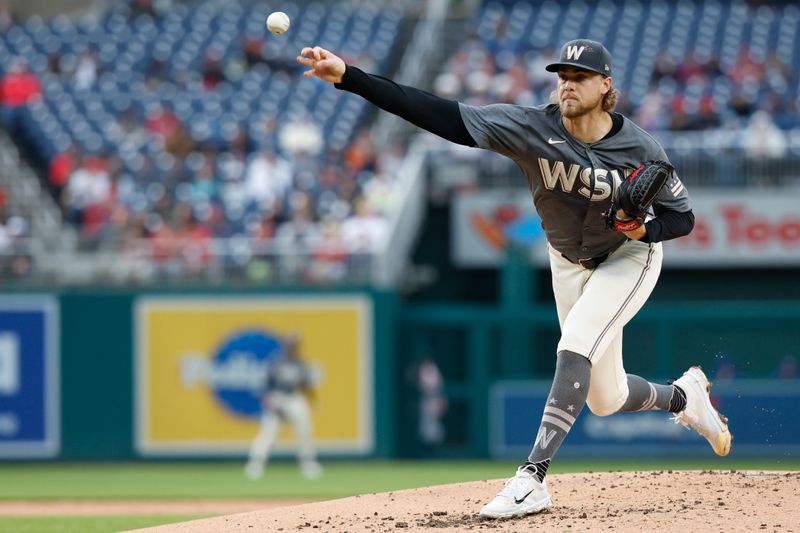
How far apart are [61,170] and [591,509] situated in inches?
507

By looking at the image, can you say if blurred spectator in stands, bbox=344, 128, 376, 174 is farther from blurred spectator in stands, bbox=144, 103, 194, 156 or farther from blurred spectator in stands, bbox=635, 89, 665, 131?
blurred spectator in stands, bbox=635, 89, 665, 131

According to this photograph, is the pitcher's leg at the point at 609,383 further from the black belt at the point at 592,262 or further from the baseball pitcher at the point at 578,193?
the black belt at the point at 592,262

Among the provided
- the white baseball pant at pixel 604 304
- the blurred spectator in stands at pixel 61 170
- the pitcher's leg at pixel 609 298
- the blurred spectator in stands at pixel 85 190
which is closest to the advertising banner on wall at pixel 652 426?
the blurred spectator in stands at pixel 85 190

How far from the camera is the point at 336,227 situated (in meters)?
15.8

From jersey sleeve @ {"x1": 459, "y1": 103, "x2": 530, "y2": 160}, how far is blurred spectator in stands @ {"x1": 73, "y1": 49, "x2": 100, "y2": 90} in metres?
14.5

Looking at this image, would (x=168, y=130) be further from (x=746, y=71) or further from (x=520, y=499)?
(x=520, y=499)

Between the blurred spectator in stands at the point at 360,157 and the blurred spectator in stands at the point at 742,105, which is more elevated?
the blurred spectator in stands at the point at 742,105

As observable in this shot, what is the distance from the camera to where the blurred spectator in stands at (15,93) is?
18.4m

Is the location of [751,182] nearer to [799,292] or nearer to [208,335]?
[799,292]

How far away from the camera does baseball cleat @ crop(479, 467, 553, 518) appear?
17.9ft

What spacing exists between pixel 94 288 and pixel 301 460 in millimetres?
3325

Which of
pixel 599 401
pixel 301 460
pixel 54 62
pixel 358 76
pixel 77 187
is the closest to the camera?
pixel 358 76

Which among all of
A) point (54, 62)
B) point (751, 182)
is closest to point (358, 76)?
point (751, 182)

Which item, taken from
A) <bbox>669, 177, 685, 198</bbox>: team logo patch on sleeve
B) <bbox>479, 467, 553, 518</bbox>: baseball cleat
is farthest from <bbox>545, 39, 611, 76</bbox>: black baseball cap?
<bbox>479, 467, 553, 518</bbox>: baseball cleat
